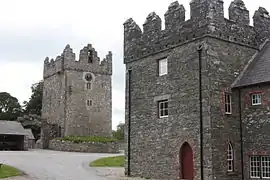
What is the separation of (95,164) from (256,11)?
16.3 metres

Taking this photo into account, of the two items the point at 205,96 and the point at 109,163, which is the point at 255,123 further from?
the point at 109,163

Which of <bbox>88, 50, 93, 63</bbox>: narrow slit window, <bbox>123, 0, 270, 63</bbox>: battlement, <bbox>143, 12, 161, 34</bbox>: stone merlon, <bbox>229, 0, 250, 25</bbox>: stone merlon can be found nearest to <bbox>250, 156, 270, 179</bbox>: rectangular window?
<bbox>123, 0, 270, 63</bbox>: battlement

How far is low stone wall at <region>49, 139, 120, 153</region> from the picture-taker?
4938 centimetres

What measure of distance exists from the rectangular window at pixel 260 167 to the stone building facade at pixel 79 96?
1469 inches

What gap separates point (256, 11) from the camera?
24906 millimetres

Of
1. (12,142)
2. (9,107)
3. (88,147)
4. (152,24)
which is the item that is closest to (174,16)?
(152,24)

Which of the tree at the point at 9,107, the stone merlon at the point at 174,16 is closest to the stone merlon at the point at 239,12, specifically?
the stone merlon at the point at 174,16

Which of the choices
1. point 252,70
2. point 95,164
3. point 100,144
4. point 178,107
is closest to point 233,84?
point 252,70

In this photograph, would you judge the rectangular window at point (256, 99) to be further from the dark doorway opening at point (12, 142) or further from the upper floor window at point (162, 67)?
the dark doorway opening at point (12, 142)

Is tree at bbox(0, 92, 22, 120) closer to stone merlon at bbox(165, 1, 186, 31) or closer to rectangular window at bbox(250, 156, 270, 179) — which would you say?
stone merlon at bbox(165, 1, 186, 31)

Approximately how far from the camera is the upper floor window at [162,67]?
78.8 feet

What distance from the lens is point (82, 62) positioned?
57844 mm

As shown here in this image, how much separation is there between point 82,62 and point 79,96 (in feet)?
16.5

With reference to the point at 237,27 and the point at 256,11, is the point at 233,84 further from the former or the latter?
the point at 256,11
